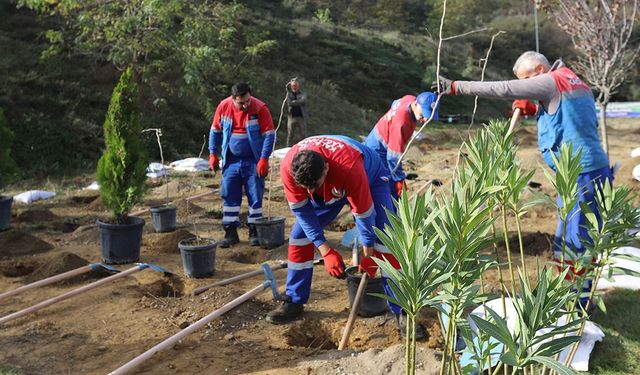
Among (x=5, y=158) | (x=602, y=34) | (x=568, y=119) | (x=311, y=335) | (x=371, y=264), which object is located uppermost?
(x=602, y=34)

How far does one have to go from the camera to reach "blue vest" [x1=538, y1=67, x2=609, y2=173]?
3.73 meters

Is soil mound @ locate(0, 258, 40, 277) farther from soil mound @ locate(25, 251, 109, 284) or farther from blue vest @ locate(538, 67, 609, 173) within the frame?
blue vest @ locate(538, 67, 609, 173)

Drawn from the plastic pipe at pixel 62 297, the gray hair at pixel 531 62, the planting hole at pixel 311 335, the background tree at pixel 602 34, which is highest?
the background tree at pixel 602 34

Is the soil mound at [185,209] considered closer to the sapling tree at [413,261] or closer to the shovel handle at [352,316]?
the shovel handle at [352,316]

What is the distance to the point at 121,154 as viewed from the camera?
18.5 ft

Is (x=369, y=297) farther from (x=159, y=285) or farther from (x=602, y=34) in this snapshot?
(x=602, y=34)

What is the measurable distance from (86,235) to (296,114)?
7.71m

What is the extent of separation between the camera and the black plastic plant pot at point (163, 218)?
691 cm

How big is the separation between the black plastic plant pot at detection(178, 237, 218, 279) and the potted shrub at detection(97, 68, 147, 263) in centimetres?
74

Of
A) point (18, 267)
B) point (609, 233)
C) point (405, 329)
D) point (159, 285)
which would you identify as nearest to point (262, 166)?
point (159, 285)

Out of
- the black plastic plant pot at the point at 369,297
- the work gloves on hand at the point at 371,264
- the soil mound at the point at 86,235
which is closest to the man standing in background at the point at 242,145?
the soil mound at the point at 86,235

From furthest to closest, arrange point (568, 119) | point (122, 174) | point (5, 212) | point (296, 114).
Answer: point (296, 114) < point (5, 212) < point (122, 174) < point (568, 119)

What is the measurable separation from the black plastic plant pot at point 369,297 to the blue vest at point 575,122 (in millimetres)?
1432

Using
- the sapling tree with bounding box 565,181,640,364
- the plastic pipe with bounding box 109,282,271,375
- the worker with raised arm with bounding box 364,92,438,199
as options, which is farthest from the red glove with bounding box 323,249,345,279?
the sapling tree with bounding box 565,181,640,364
